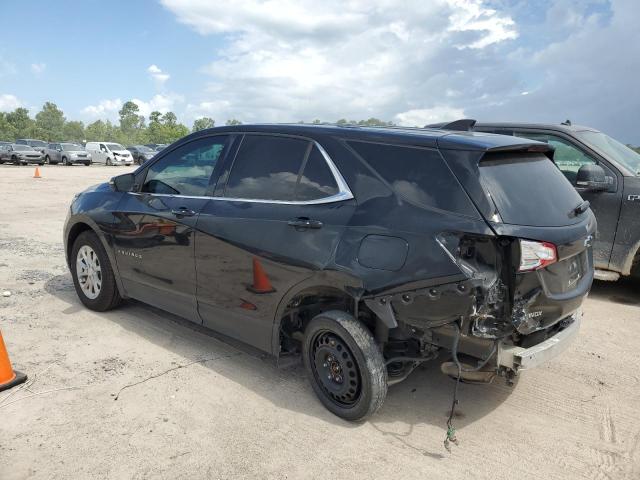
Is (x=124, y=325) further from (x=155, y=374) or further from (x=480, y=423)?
(x=480, y=423)

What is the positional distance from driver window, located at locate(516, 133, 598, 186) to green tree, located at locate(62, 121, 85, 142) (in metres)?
151

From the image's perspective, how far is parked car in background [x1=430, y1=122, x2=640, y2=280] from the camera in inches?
220

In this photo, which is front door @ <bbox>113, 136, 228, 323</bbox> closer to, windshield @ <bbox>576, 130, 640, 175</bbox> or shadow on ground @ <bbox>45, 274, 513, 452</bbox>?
shadow on ground @ <bbox>45, 274, 513, 452</bbox>

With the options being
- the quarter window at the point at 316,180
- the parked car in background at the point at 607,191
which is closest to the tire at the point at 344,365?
the quarter window at the point at 316,180

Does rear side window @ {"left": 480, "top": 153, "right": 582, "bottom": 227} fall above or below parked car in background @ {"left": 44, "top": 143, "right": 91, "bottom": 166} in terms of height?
above

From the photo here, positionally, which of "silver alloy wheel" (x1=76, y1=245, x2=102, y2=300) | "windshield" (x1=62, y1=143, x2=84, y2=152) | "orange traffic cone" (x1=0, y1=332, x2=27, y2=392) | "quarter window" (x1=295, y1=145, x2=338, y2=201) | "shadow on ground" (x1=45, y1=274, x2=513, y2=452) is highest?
"quarter window" (x1=295, y1=145, x2=338, y2=201)

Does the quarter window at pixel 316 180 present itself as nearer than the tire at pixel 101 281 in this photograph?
Yes

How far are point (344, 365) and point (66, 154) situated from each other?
129 feet

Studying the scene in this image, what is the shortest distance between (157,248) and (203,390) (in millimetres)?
1295

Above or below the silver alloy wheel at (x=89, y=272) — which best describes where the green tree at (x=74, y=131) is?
above

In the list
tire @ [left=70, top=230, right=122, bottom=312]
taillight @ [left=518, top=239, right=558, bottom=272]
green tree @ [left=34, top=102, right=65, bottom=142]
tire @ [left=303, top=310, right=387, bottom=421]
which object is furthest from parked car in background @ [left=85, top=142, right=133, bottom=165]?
green tree @ [left=34, top=102, right=65, bottom=142]

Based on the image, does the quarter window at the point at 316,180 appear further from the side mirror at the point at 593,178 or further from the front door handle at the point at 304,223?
the side mirror at the point at 593,178

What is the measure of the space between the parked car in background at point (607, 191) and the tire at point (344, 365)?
11.8 feet

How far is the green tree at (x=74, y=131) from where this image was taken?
13977 cm
